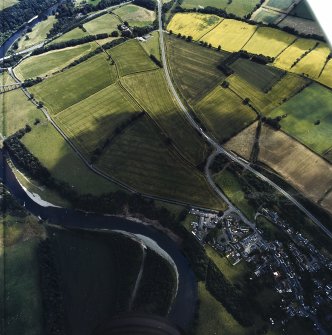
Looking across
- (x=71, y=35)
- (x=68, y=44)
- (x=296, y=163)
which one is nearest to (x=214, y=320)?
(x=296, y=163)

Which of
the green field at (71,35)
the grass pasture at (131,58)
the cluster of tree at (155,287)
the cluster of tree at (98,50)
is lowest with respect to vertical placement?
the cluster of tree at (155,287)

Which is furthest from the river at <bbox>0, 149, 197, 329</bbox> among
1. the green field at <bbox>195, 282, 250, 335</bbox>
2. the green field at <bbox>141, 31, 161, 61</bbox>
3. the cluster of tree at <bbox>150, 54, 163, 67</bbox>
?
the green field at <bbox>141, 31, 161, 61</bbox>

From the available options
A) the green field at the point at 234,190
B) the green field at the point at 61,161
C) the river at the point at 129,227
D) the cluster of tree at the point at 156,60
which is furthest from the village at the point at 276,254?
the cluster of tree at the point at 156,60

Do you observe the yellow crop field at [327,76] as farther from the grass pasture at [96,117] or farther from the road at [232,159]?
the grass pasture at [96,117]

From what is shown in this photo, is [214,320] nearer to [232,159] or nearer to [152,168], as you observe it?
[152,168]

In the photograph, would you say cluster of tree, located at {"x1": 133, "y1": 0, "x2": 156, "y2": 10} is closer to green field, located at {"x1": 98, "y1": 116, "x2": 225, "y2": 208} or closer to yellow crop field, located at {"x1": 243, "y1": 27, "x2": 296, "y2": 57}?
yellow crop field, located at {"x1": 243, "y1": 27, "x2": 296, "y2": 57}

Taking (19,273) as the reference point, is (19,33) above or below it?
above

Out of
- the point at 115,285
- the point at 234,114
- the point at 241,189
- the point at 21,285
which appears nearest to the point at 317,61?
the point at 234,114
